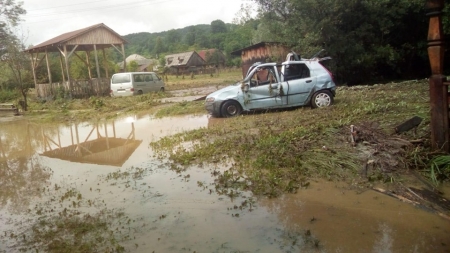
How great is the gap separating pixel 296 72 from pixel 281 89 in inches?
27.3

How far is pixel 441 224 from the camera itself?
3.70m

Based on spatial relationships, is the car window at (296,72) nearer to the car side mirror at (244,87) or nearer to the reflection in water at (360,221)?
the car side mirror at (244,87)

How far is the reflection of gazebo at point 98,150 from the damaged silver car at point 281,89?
124 inches

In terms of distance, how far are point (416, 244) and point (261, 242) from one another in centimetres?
150

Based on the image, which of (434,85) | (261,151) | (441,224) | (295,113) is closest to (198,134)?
(261,151)

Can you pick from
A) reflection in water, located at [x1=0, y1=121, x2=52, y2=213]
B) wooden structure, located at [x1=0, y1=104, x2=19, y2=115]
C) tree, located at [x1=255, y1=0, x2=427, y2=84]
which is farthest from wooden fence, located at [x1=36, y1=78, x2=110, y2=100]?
tree, located at [x1=255, y1=0, x2=427, y2=84]

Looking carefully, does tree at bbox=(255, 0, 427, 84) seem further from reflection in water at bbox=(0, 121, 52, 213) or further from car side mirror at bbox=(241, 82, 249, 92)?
reflection in water at bbox=(0, 121, 52, 213)

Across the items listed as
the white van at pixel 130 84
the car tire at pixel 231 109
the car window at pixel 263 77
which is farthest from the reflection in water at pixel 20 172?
the white van at pixel 130 84

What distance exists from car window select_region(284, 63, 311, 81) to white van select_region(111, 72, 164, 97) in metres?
12.0

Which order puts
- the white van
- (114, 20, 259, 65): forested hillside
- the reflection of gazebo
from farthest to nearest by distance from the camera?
1. (114, 20, 259, 65): forested hillside
2. the white van
3. the reflection of gazebo

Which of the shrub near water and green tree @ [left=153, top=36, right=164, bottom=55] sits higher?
green tree @ [left=153, top=36, right=164, bottom=55]

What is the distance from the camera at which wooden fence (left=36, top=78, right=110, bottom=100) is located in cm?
2192

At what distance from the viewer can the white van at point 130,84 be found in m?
20.3

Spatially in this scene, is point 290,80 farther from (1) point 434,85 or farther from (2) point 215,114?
(1) point 434,85
